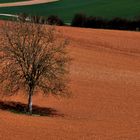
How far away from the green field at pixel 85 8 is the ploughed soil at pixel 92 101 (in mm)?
24889

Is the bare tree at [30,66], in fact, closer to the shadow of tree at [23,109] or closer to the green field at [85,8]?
the shadow of tree at [23,109]

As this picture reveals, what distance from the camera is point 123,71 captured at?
45562 mm

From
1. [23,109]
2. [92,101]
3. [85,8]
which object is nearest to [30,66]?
[23,109]

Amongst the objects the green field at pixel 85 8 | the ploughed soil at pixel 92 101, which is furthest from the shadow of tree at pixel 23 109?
the green field at pixel 85 8

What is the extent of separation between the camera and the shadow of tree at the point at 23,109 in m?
29.8

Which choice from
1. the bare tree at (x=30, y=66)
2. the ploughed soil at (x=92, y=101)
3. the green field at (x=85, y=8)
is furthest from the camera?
the green field at (x=85, y=8)

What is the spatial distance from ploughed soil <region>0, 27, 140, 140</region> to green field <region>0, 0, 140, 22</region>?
81.7 feet

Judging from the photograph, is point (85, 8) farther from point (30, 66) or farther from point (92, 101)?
point (30, 66)

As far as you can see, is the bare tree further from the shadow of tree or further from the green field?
the green field

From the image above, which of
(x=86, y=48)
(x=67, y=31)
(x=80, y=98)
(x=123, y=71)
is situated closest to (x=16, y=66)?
(x=80, y=98)

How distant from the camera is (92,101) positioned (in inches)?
1329

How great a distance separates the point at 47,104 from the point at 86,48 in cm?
2226

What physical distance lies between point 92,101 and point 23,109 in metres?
5.07

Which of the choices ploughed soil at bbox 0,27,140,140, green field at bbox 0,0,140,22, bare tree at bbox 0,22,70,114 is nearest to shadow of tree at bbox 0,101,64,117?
ploughed soil at bbox 0,27,140,140
